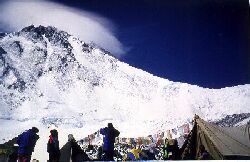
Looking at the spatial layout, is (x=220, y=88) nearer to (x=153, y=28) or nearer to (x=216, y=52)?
(x=216, y=52)

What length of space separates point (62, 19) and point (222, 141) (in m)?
3.74

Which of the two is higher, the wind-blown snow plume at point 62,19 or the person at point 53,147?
the wind-blown snow plume at point 62,19

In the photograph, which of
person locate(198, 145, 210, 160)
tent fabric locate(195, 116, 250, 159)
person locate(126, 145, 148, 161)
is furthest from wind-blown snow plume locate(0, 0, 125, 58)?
person locate(198, 145, 210, 160)

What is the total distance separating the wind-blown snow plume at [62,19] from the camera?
671cm

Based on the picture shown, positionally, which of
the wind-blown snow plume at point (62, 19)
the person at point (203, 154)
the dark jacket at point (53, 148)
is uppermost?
the wind-blown snow plume at point (62, 19)

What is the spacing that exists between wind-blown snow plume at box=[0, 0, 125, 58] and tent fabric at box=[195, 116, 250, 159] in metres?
2.32

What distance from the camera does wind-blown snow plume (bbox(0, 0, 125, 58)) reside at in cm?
671

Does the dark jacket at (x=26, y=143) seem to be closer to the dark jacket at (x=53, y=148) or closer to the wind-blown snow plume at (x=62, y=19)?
the dark jacket at (x=53, y=148)

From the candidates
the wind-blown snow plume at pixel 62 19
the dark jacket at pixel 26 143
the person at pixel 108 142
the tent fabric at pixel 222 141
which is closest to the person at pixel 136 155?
the person at pixel 108 142

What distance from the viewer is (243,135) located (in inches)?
226

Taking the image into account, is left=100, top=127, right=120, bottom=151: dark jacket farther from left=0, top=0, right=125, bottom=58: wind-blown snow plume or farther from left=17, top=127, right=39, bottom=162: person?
left=0, top=0, right=125, bottom=58: wind-blown snow plume

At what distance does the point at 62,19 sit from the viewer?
7.25 metres

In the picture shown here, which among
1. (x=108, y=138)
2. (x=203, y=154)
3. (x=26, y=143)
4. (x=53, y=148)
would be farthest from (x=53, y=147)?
(x=203, y=154)

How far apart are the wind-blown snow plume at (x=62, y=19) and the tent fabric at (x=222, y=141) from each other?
232cm
